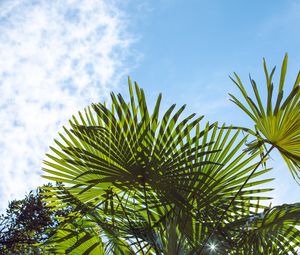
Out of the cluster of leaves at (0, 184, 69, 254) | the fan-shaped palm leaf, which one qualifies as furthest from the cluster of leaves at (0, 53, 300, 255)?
the cluster of leaves at (0, 184, 69, 254)

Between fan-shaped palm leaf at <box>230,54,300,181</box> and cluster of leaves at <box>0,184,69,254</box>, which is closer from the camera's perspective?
fan-shaped palm leaf at <box>230,54,300,181</box>

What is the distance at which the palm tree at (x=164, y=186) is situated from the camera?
122 inches

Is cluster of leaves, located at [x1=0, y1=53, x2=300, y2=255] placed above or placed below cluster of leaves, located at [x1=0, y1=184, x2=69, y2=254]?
below

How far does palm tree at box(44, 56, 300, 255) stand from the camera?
3.10m

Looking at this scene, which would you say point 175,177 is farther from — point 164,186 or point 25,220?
point 25,220

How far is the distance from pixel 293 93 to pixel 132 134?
136cm

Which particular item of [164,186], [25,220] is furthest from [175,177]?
[25,220]

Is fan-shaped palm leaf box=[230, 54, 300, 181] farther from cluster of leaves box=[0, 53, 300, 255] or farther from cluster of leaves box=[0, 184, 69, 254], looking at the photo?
cluster of leaves box=[0, 184, 69, 254]

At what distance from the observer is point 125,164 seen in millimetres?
3168

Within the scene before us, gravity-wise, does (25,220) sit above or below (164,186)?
above

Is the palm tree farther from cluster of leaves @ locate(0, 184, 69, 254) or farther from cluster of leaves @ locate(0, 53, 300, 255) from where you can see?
cluster of leaves @ locate(0, 184, 69, 254)

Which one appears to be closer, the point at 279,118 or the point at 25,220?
the point at 279,118

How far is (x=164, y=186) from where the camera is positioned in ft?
10.1

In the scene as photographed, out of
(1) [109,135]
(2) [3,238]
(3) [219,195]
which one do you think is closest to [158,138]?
(1) [109,135]
